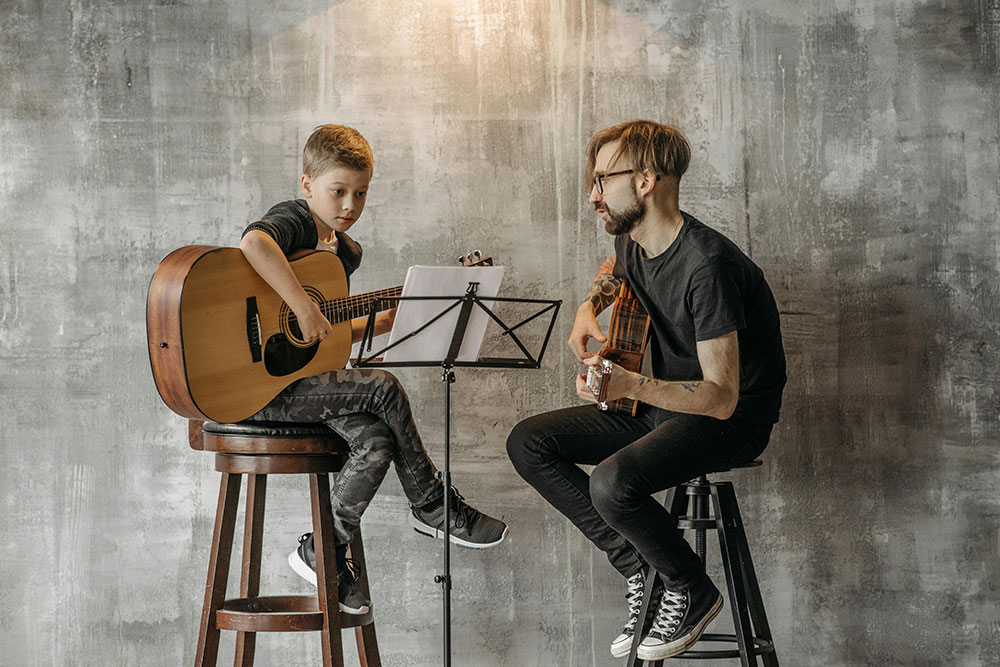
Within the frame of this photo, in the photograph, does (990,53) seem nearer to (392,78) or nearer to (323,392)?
(392,78)

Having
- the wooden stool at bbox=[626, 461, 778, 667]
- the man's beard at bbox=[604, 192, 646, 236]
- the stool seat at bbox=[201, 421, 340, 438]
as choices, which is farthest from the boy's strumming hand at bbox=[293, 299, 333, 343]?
the wooden stool at bbox=[626, 461, 778, 667]

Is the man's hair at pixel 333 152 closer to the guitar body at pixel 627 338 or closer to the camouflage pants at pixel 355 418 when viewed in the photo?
the camouflage pants at pixel 355 418

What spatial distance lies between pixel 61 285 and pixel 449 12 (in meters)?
1.63

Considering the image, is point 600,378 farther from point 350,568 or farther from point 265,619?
point 265,619

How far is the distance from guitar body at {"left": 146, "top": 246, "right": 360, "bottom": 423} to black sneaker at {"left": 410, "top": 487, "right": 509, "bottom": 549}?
50 cm

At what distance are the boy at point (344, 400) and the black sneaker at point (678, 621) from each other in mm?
523

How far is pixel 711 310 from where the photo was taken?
225cm

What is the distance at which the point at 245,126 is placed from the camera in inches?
124

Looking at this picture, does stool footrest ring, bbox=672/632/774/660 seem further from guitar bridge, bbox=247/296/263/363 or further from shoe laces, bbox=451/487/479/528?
guitar bridge, bbox=247/296/263/363

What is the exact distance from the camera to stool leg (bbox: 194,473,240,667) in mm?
2383

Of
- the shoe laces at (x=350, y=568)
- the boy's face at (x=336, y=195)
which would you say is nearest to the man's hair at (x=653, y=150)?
the boy's face at (x=336, y=195)

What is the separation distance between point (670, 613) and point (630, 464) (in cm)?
38

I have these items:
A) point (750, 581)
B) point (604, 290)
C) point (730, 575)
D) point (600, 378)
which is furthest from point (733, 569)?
point (604, 290)

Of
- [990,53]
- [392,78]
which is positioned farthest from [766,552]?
[392,78]
